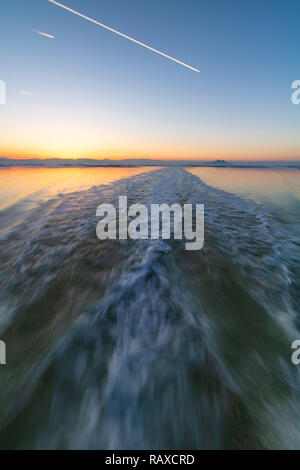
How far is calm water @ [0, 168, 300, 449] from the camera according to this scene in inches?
55.2

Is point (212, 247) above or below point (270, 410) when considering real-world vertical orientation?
above

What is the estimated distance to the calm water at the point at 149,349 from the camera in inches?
55.2

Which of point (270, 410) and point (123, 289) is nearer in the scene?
point (270, 410)

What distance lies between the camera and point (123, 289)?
2.85m

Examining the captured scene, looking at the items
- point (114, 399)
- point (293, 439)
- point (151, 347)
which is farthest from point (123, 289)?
point (293, 439)

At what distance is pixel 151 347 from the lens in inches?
76.8

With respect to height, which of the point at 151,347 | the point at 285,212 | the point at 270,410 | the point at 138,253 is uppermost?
the point at 285,212

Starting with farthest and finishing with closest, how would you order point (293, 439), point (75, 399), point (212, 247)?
point (212, 247), point (75, 399), point (293, 439)

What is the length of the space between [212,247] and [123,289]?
2.54 meters

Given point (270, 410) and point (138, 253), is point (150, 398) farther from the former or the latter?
point (138, 253)

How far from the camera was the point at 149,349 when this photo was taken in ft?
6.32
